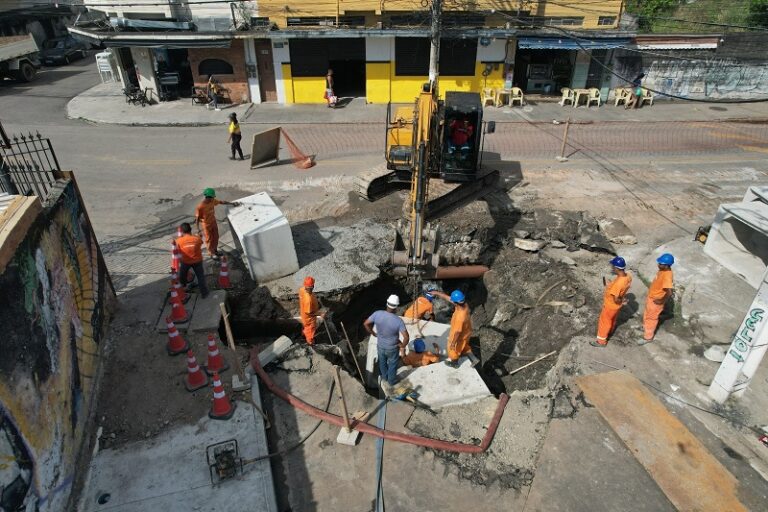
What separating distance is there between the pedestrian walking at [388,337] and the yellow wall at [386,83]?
56.7ft

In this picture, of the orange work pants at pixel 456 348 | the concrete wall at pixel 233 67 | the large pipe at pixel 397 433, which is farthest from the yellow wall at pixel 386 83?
the large pipe at pixel 397 433

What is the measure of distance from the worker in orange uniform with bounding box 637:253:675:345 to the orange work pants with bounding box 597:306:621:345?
569 mm

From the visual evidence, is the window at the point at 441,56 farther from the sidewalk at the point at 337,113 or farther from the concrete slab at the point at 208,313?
the concrete slab at the point at 208,313

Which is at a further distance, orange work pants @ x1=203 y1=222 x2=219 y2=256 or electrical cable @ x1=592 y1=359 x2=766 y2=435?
orange work pants @ x1=203 y1=222 x2=219 y2=256

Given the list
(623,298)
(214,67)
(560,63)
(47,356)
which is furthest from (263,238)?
(560,63)

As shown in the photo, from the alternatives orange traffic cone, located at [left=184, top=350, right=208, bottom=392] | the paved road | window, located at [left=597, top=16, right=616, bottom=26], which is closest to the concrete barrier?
Result: the paved road

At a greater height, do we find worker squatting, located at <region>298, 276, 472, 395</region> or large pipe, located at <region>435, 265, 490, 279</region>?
worker squatting, located at <region>298, 276, 472, 395</region>

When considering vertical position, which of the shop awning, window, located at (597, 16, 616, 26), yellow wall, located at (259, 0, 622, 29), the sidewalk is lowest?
the sidewalk

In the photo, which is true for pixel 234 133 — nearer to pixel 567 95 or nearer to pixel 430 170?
pixel 430 170

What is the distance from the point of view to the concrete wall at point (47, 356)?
15.1 feet

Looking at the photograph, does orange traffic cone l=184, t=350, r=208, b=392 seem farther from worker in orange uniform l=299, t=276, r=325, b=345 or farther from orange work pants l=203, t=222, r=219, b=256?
orange work pants l=203, t=222, r=219, b=256

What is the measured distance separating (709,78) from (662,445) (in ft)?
73.6

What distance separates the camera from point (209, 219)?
9.97 m

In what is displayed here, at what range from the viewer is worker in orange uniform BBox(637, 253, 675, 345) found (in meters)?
7.87
